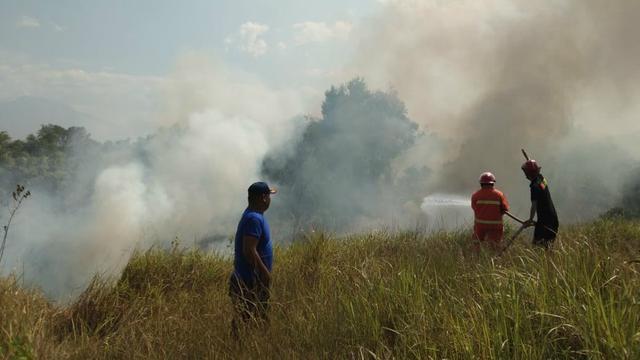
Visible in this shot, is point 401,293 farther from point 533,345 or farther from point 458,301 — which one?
point 533,345

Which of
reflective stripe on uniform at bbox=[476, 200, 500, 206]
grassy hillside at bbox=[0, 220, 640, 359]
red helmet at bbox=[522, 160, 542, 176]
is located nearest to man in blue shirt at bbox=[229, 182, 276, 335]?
grassy hillside at bbox=[0, 220, 640, 359]

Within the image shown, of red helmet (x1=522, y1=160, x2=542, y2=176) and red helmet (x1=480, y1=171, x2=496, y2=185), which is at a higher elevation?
red helmet (x1=522, y1=160, x2=542, y2=176)

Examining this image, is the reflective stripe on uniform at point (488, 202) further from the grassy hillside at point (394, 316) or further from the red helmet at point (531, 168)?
the grassy hillside at point (394, 316)

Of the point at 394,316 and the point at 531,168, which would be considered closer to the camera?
the point at 394,316

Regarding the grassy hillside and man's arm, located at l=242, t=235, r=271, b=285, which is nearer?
the grassy hillside

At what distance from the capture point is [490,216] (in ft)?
21.1

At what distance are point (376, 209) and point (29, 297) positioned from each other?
33.8 m

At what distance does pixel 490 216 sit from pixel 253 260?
3741 mm

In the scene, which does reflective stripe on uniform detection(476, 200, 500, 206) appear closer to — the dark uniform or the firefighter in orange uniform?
the firefighter in orange uniform

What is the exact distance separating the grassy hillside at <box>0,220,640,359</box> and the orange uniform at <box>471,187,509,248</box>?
1.96 m

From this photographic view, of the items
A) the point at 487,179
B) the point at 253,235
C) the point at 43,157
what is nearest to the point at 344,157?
the point at 43,157

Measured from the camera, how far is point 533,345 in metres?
2.29

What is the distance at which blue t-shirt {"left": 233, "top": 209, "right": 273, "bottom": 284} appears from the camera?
4.05 m

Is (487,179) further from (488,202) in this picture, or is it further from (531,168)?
(531,168)
